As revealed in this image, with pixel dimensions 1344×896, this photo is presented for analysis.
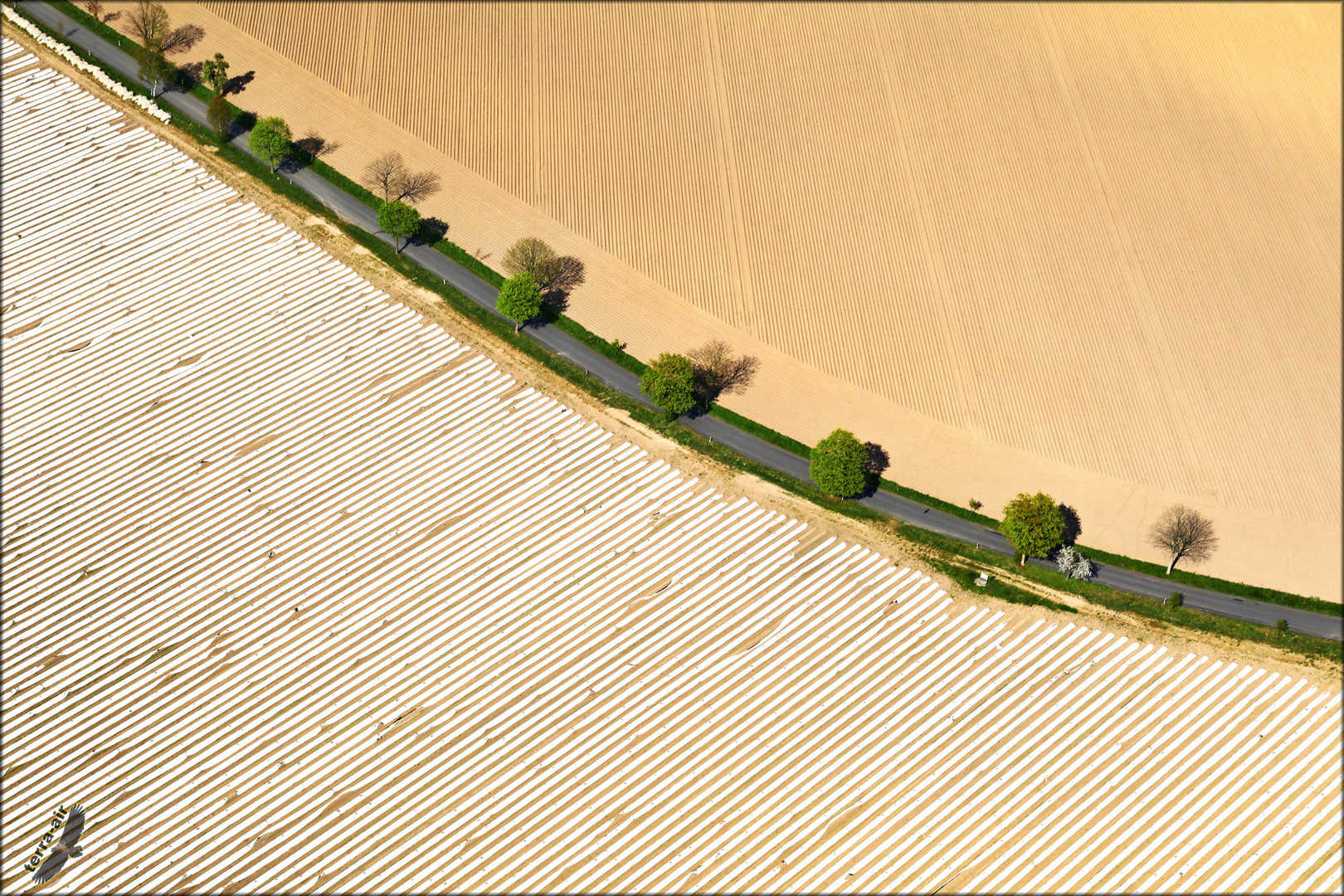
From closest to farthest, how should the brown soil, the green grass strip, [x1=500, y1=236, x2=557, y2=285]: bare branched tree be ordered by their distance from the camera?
the brown soil, the green grass strip, [x1=500, y1=236, x2=557, y2=285]: bare branched tree

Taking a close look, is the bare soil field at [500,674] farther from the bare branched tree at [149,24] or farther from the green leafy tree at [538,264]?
the bare branched tree at [149,24]

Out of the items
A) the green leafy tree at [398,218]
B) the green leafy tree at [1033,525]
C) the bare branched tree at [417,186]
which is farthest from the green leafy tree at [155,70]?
the green leafy tree at [1033,525]

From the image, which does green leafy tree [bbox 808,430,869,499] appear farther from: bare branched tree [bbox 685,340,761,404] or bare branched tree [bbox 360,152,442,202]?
bare branched tree [bbox 360,152,442,202]

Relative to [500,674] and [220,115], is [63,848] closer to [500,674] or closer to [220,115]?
[500,674]

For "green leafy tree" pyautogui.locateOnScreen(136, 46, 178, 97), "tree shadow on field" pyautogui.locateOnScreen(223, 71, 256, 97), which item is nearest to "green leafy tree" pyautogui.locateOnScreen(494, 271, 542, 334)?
"tree shadow on field" pyautogui.locateOnScreen(223, 71, 256, 97)

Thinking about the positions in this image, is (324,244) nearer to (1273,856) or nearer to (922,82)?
(922,82)

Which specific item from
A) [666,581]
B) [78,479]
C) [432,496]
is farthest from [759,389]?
[78,479]
